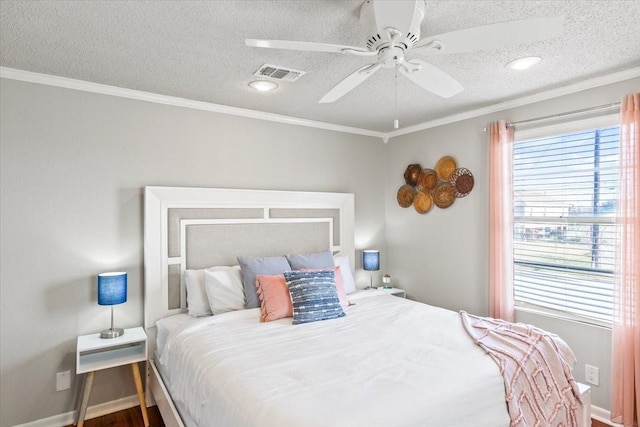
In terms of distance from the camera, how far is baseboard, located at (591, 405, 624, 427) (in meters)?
2.59

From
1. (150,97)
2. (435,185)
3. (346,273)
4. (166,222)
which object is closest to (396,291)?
(346,273)

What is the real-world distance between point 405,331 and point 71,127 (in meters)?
2.82

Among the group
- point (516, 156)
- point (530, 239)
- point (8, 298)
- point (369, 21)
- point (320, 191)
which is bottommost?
point (8, 298)

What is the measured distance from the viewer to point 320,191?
398 cm

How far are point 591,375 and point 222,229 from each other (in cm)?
315

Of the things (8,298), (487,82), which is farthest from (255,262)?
(487,82)

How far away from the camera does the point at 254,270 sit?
3.00 metres

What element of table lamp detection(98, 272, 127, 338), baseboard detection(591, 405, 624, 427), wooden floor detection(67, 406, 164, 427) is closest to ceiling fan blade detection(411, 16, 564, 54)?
table lamp detection(98, 272, 127, 338)

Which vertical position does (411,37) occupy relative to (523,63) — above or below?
below

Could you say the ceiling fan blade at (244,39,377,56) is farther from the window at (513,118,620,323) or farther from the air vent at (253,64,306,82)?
the window at (513,118,620,323)

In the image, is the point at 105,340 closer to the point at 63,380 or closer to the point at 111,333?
the point at 111,333

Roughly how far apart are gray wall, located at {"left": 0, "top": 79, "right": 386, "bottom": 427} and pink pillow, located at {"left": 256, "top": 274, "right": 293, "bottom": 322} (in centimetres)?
103

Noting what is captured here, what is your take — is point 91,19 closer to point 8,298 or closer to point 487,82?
point 8,298

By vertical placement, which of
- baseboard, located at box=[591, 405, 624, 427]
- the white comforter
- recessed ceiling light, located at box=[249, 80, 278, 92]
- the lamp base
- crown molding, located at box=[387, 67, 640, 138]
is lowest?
baseboard, located at box=[591, 405, 624, 427]
